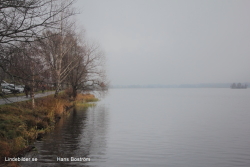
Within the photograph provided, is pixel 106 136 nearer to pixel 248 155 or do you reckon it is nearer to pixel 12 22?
pixel 248 155

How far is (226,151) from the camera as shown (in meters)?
12.8

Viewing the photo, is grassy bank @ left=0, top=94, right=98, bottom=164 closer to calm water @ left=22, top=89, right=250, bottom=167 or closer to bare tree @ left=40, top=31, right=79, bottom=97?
calm water @ left=22, top=89, right=250, bottom=167

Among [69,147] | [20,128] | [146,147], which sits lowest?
[146,147]

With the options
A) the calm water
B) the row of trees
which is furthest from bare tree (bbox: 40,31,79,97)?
the calm water

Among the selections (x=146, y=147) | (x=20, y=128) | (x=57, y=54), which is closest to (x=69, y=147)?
Answer: (x=20, y=128)

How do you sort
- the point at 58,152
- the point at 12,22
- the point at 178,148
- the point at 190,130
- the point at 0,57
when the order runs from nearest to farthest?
1. the point at 12,22
2. the point at 0,57
3. the point at 58,152
4. the point at 178,148
5. the point at 190,130

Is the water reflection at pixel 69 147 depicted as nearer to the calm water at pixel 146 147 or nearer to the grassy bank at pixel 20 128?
the calm water at pixel 146 147

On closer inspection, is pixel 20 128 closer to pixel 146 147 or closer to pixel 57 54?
pixel 146 147

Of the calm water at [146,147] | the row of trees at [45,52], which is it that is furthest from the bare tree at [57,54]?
the calm water at [146,147]

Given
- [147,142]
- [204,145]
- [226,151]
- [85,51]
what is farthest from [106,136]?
[85,51]

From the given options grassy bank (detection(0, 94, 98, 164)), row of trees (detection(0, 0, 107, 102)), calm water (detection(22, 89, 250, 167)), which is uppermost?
row of trees (detection(0, 0, 107, 102))

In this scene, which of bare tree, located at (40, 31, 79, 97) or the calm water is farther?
bare tree, located at (40, 31, 79, 97)

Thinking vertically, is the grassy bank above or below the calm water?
above

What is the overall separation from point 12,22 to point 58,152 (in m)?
6.72
